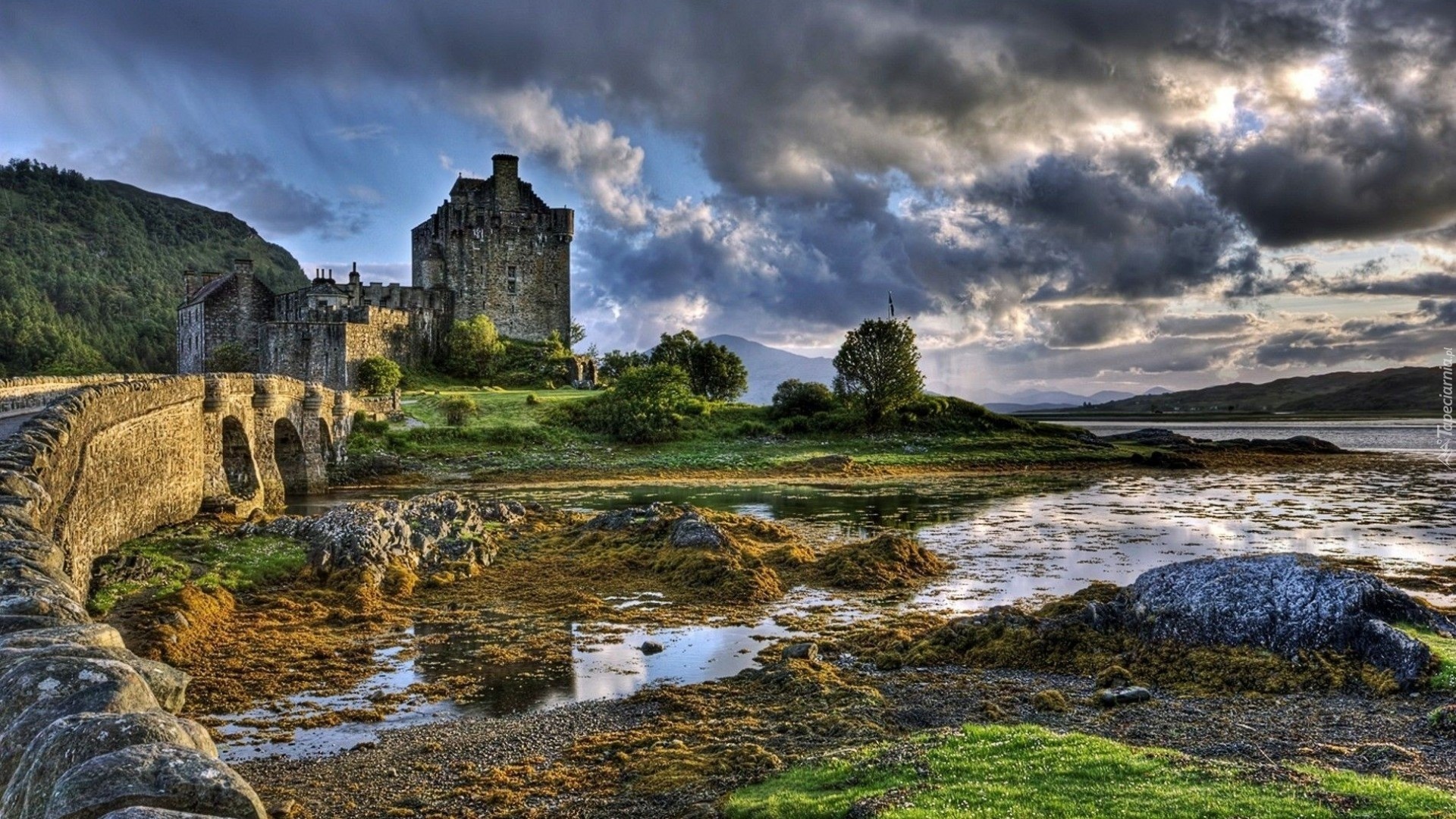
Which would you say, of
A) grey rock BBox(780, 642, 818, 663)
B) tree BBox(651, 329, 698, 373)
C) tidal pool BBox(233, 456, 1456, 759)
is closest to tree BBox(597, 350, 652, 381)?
tree BBox(651, 329, 698, 373)

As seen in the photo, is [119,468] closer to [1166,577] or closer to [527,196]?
[1166,577]

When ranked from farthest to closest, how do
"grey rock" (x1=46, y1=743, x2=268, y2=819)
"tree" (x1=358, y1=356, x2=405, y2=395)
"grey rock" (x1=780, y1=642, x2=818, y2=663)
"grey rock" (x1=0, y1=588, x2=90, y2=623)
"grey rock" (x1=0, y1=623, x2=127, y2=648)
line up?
"tree" (x1=358, y1=356, x2=405, y2=395), "grey rock" (x1=780, y1=642, x2=818, y2=663), "grey rock" (x1=0, y1=588, x2=90, y2=623), "grey rock" (x1=0, y1=623, x2=127, y2=648), "grey rock" (x1=46, y1=743, x2=268, y2=819)

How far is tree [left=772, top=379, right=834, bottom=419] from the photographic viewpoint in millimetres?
77125

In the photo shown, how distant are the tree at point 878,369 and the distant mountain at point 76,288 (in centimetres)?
7521

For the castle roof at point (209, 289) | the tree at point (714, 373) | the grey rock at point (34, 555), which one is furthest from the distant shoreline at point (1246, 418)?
the grey rock at point (34, 555)

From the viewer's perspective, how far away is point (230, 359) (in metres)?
78.4

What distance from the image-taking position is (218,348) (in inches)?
3147

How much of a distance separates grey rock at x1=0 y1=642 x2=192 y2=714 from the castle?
69.5 m

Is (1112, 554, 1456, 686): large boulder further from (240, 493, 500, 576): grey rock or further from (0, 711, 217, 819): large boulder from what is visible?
(240, 493, 500, 576): grey rock

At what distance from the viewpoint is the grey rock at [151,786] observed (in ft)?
18.5

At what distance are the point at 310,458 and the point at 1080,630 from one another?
1603 inches

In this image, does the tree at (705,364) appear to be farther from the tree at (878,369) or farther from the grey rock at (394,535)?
the grey rock at (394,535)

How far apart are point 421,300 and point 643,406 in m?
33.7

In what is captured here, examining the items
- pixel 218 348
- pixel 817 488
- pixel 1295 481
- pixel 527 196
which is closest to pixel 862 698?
pixel 817 488
